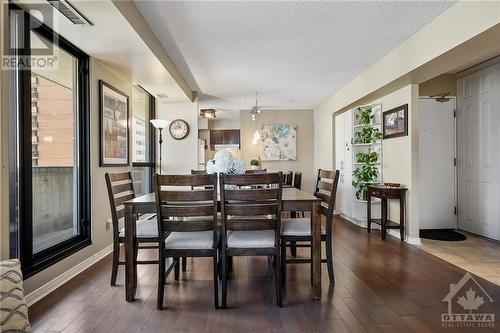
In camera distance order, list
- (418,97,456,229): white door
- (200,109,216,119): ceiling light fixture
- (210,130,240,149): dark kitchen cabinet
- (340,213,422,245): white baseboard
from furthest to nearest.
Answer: (210,130,240,149): dark kitchen cabinet
(200,109,216,119): ceiling light fixture
(418,97,456,229): white door
(340,213,422,245): white baseboard

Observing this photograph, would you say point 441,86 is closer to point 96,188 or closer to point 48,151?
point 96,188

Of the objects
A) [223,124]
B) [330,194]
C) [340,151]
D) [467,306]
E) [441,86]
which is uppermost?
[223,124]

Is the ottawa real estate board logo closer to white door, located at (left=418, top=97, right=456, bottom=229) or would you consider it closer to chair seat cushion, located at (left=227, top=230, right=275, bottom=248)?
chair seat cushion, located at (left=227, top=230, right=275, bottom=248)

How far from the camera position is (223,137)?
32.3 feet

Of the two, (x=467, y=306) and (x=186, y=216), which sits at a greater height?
(x=186, y=216)

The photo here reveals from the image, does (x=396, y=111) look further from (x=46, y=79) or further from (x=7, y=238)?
(x=7, y=238)

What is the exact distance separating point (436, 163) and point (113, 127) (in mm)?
4692

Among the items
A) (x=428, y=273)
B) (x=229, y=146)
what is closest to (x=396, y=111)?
(x=428, y=273)

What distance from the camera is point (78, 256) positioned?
9.48 feet

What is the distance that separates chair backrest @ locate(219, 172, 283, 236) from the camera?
6.70 ft

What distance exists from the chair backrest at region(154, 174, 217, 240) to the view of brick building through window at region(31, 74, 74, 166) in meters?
1.21

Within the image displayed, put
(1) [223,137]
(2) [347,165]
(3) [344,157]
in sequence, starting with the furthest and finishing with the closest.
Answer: (1) [223,137]
(3) [344,157]
(2) [347,165]

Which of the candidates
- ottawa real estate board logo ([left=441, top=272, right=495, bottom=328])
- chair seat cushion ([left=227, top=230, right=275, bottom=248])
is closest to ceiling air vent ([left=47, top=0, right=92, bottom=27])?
chair seat cushion ([left=227, top=230, right=275, bottom=248])

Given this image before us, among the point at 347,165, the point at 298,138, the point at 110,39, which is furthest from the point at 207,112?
the point at 110,39
